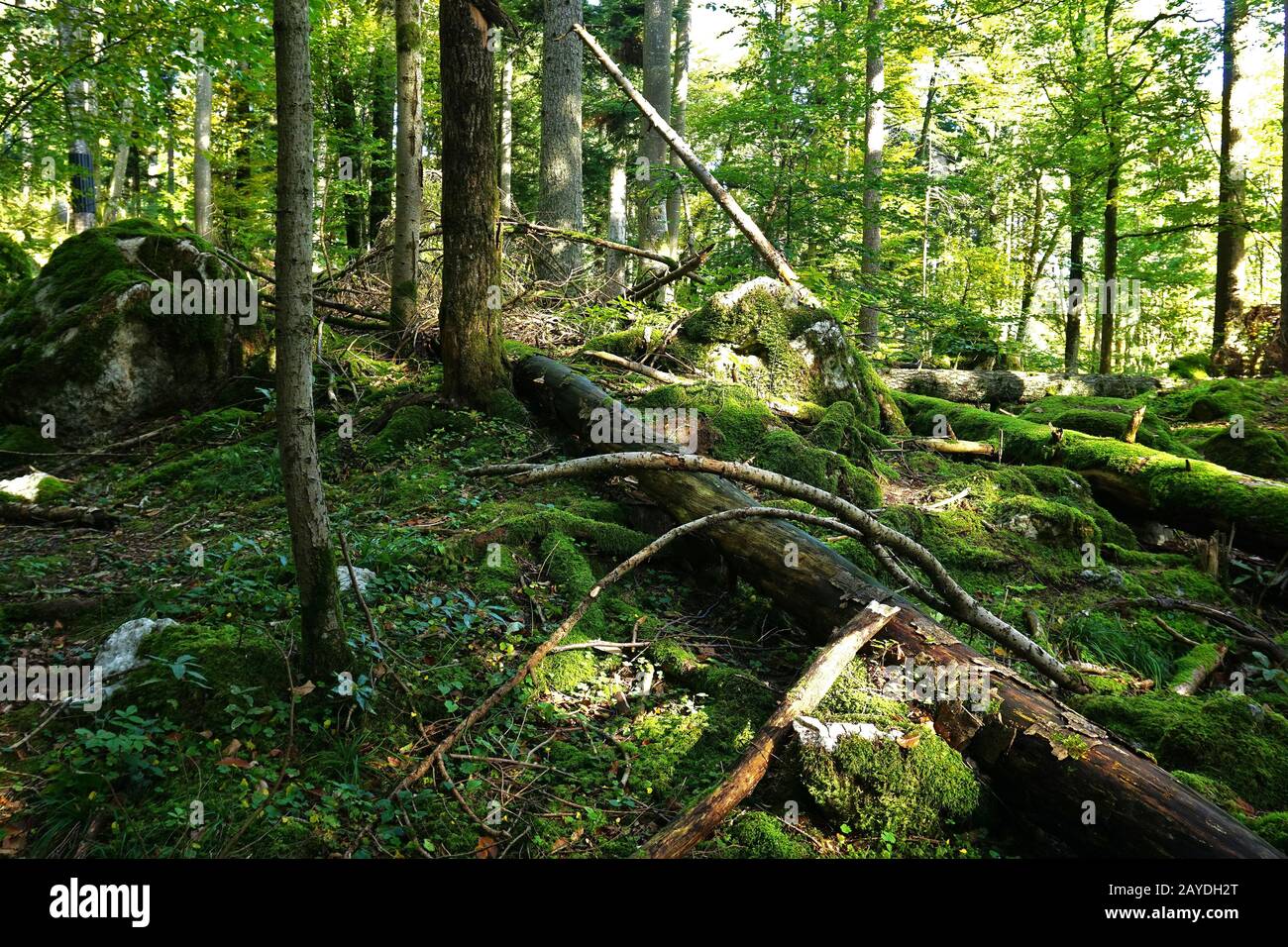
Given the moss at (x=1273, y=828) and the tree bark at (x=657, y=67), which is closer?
the moss at (x=1273, y=828)

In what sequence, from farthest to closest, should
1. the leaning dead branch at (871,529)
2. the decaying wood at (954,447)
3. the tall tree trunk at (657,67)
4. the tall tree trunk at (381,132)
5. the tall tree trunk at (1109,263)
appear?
the tall tree trunk at (381,132) → the tall tree trunk at (657,67) → the tall tree trunk at (1109,263) → the decaying wood at (954,447) → the leaning dead branch at (871,529)

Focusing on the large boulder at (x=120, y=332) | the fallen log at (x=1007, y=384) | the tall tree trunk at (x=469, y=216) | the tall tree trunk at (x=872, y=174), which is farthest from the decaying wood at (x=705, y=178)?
the large boulder at (x=120, y=332)

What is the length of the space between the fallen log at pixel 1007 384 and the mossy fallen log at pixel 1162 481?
255cm

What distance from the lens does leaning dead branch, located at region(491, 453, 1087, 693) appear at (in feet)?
13.5

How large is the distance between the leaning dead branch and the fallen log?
780cm

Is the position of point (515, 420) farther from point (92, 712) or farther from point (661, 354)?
point (92, 712)

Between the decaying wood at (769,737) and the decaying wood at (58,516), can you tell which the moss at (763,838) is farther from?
the decaying wood at (58,516)

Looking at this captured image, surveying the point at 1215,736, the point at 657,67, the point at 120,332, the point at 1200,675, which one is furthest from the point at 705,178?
the point at 1215,736

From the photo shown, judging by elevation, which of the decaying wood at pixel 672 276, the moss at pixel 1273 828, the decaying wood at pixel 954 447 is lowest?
the moss at pixel 1273 828

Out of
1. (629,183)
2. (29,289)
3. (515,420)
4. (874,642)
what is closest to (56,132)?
(29,289)

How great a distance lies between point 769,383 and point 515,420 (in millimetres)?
3023

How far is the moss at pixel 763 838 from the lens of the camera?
294 centimetres

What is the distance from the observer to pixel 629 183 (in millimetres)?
20141

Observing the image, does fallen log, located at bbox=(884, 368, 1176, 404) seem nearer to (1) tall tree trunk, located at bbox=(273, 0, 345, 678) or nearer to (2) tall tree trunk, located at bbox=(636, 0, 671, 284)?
(2) tall tree trunk, located at bbox=(636, 0, 671, 284)
